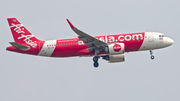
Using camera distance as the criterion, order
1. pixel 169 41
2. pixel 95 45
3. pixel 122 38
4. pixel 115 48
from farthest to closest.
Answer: pixel 169 41
pixel 122 38
pixel 95 45
pixel 115 48

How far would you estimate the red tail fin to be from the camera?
62.4 meters

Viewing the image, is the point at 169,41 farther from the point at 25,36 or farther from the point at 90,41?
the point at 25,36

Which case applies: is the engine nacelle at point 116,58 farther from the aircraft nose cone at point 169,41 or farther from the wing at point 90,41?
the aircraft nose cone at point 169,41

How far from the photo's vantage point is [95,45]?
59.4 metres

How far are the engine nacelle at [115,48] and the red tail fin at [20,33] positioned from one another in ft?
43.7

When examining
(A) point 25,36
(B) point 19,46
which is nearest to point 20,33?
(A) point 25,36

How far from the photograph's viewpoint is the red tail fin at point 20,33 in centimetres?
6238

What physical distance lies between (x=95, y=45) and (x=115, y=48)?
3543mm

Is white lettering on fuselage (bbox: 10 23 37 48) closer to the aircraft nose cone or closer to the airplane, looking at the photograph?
the airplane

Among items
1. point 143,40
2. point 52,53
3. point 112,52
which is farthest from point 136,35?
point 52,53

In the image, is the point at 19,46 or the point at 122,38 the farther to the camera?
the point at 19,46

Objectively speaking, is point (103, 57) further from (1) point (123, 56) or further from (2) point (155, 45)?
(2) point (155, 45)

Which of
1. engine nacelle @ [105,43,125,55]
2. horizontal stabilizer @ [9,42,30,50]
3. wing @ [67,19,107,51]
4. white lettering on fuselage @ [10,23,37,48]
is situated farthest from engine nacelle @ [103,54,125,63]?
horizontal stabilizer @ [9,42,30,50]

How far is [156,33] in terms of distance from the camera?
61312 mm
